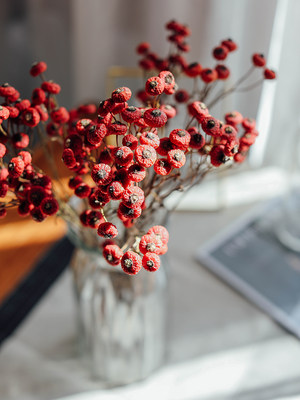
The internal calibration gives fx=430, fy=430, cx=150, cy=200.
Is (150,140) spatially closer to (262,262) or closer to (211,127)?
(211,127)

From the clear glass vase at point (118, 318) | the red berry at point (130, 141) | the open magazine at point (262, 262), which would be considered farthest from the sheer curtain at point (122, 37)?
the red berry at point (130, 141)

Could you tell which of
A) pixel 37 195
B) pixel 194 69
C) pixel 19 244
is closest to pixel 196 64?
pixel 194 69

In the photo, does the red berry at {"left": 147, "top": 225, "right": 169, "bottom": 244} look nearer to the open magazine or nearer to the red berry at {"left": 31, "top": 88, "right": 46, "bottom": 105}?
the red berry at {"left": 31, "top": 88, "right": 46, "bottom": 105}

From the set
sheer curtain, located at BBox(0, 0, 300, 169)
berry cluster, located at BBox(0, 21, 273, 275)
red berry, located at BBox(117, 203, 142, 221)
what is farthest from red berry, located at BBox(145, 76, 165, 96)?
sheer curtain, located at BBox(0, 0, 300, 169)

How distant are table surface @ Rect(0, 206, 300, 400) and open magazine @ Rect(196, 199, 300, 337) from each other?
0.02 m

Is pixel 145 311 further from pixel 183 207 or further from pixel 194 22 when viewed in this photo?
pixel 194 22

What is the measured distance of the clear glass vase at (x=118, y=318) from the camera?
623 mm

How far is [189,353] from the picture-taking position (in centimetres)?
73

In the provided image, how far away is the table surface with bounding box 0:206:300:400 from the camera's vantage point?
2.24 ft

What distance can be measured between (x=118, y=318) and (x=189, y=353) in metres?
0.17

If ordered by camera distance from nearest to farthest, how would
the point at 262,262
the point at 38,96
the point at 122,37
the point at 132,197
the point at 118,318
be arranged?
the point at 132,197 < the point at 38,96 < the point at 118,318 < the point at 262,262 < the point at 122,37

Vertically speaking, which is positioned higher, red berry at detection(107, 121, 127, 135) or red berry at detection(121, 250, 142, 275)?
red berry at detection(107, 121, 127, 135)

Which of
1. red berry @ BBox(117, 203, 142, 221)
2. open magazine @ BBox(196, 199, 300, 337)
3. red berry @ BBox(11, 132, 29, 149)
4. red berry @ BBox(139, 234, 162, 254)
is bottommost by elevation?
open magazine @ BBox(196, 199, 300, 337)

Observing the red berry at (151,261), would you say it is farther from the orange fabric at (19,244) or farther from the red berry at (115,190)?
the orange fabric at (19,244)
